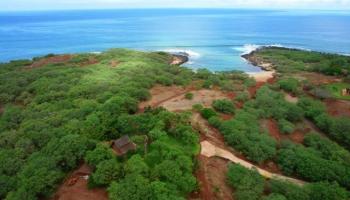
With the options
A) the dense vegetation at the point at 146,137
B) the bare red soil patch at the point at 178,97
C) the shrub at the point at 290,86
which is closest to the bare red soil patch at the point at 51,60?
the dense vegetation at the point at 146,137

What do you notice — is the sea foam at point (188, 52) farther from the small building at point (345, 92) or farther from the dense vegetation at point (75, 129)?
the small building at point (345, 92)

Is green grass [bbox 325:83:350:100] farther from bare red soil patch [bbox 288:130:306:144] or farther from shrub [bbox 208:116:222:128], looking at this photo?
shrub [bbox 208:116:222:128]

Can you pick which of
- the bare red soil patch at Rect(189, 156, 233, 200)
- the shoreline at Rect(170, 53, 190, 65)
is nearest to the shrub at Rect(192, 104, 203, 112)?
the bare red soil patch at Rect(189, 156, 233, 200)

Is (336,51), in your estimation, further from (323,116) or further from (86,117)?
(86,117)

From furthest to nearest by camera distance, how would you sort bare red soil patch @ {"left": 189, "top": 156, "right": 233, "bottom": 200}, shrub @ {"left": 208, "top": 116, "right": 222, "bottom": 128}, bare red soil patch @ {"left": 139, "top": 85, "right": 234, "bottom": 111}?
bare red soil patch @ {"left": 139, "top": 85, "right": 234, "bottom": 111}, shrub @ {"left": 208, "top": 116, "right": 222, "bottom": 128}, bare red soil patch @ {"left": 189, "top": 156, "right": 233, "bottom": 200}

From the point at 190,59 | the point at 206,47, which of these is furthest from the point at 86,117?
the point at 206,47

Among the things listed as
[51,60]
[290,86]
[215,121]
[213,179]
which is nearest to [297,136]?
[215,121]
